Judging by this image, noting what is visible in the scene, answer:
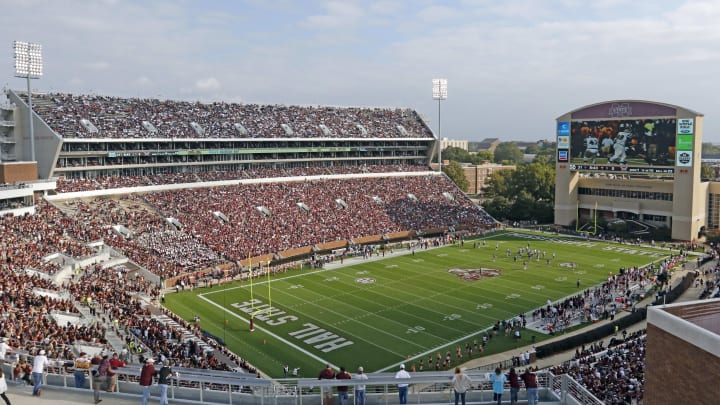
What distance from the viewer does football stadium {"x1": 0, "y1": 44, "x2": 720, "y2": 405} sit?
1134 cm

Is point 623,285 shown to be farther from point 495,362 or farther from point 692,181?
point 692,181

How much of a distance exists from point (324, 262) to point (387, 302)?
1054cm

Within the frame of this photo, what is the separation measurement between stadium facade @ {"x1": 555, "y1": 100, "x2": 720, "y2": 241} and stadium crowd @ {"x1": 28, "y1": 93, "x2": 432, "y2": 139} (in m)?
20.2

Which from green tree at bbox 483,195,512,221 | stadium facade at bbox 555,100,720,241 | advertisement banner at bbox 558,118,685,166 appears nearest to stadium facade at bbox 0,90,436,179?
green tree at bbox 483,195,512,221

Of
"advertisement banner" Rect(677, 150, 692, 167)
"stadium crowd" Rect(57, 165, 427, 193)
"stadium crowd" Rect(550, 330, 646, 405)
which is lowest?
"stadium crowd" Rect(550, 330, 646, 405)

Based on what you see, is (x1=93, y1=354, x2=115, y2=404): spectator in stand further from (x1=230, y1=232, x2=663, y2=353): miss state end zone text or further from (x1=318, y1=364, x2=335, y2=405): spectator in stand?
(x1=230, y1=232, x2=663, y2=353): miss state end zone text

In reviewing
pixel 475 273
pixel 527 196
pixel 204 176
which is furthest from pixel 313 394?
pixel 527 196

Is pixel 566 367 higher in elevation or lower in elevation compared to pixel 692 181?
lower

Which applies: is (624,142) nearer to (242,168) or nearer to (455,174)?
(242,168)

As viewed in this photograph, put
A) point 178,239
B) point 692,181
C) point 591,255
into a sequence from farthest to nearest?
point 692,181
point 591,255
point 178,239

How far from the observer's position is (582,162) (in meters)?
58.0

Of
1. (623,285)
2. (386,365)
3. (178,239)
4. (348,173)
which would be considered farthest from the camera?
(348,173)

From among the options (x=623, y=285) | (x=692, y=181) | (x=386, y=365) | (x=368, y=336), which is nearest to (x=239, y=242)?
(x=368, y=336)

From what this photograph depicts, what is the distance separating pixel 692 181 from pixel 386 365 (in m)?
39.2
